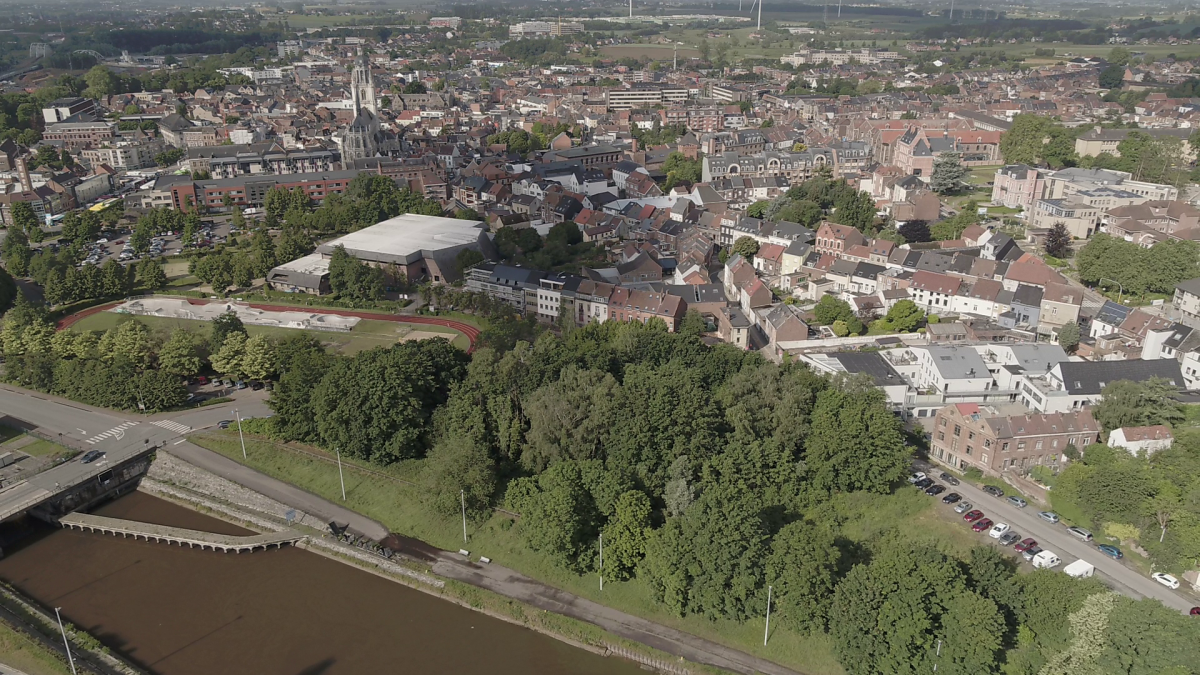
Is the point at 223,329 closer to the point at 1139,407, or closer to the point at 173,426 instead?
the point at 173,426

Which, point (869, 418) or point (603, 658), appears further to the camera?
point (869, 418)

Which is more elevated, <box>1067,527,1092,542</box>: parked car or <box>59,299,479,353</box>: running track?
<box>1067,527,1092,542</box>: parked car

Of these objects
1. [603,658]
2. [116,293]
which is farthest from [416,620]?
[116,293]

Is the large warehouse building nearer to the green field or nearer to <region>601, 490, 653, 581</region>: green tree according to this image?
the green field

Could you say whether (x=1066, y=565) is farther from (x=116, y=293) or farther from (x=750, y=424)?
(x=116, y=293)

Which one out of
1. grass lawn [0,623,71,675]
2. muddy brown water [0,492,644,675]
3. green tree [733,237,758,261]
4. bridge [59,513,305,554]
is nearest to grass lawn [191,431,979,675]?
muddy brown water [0,492,644,675]

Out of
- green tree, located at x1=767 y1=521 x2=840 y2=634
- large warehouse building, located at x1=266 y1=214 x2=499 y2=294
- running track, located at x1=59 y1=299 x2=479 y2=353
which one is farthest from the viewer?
large warehouse building, located at x1=266 y1=214 x2=499 y2=294

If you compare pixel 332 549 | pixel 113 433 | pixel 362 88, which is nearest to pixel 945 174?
pixel 332 549
